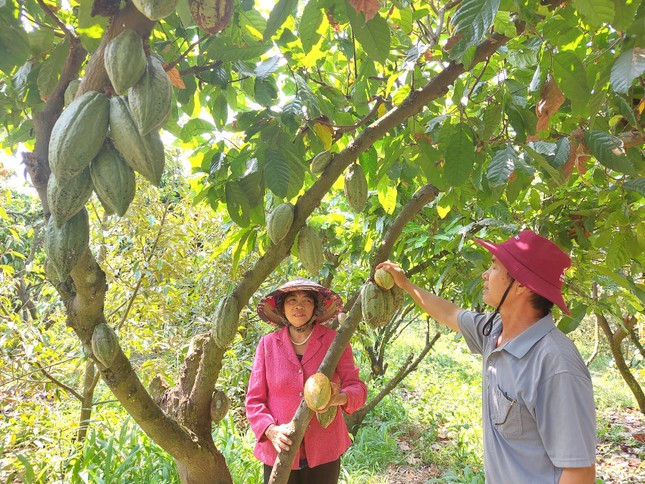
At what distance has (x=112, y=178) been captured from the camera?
80 centimetres

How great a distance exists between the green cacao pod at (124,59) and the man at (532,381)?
3.50ft

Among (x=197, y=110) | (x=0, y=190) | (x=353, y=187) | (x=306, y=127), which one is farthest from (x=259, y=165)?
(x=0, y=190)

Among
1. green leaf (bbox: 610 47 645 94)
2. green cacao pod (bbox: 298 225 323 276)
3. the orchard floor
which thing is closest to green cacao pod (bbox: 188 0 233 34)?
green cacao pod (bbox: 298 225 323 276)

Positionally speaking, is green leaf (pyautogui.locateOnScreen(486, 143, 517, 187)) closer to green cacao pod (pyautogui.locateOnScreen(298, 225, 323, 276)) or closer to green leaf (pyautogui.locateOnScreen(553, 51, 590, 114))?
green leaf (pyautogui.locateOnScreen(553, 51, 590, 114))

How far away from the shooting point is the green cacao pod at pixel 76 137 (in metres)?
0.75

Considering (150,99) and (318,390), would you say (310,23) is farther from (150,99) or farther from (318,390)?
(318,390)

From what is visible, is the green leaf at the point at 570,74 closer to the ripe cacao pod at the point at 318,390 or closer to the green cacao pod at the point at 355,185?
the green cacao pod at the point at 355,185

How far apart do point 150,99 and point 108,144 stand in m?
0.11

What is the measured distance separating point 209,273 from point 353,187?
3172 millimetres

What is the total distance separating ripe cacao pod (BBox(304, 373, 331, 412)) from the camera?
4.35 feet

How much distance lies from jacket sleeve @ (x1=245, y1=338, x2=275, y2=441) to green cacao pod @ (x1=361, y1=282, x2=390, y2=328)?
893mm

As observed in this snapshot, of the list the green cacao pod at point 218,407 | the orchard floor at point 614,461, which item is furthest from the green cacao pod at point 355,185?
the orchard floor at point 614,461

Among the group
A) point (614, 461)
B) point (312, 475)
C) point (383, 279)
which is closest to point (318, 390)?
point (383, 279)

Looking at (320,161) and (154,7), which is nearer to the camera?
(154,7)
